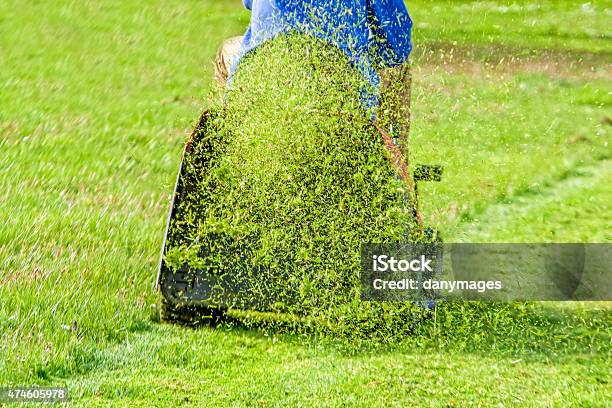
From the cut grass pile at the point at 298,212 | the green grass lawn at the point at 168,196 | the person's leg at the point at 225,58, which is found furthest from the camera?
the person's leg at the point at 225,58

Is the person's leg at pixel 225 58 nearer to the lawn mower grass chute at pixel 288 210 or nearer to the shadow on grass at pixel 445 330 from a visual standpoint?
the lawn mower grass chute at pixel 288 210

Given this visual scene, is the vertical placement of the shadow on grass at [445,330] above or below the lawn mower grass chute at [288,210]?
below

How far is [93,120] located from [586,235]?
14.1 ft

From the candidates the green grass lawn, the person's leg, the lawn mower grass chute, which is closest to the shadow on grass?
the green grass lawn

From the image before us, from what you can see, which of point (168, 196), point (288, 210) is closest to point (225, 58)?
point (168, 196)

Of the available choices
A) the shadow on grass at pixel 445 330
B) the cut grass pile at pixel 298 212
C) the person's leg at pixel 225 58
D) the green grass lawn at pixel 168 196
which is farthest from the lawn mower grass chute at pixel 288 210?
the person's leg at pixel 225 58

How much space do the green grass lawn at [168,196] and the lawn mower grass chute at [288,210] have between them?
229 mm

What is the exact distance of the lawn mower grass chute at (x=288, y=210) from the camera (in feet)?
12.9

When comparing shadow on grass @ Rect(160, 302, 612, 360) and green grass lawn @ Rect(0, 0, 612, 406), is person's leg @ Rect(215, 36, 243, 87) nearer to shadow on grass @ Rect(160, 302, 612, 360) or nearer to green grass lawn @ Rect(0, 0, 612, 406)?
green grass lawn @ Rect(0, 0, 612, 406)

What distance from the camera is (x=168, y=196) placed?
607 cm

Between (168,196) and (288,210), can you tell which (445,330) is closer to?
(288,210)

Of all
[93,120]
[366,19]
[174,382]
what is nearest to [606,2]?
[93,120]

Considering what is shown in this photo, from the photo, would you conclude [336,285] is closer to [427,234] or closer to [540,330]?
[427,234]

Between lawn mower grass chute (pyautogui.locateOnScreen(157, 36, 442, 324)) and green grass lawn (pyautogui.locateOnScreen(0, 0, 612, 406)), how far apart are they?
0.23 m
